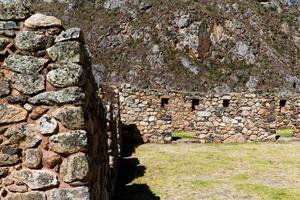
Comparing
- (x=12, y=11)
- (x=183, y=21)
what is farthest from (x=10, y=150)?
(x=183, y=21)

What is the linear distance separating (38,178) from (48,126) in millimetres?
609

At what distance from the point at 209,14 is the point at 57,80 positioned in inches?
2772

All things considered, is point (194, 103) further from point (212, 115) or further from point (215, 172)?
point (215, 172)

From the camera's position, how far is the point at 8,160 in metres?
5.21

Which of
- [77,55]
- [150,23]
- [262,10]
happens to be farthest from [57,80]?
[262,10]

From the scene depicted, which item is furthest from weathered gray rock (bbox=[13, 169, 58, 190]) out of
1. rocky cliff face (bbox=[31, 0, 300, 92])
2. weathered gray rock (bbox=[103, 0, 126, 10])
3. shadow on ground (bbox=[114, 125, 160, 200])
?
weathered gray rock (bbox=[103, 0, 126, 10])

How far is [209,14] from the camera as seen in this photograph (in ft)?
241

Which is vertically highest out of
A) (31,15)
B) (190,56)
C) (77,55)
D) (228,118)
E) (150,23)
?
(150,23)

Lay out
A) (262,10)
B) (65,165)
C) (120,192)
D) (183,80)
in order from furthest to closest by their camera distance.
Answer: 1. (262,10)
2. (183,80)
3. (120,192)
4. (65,165)

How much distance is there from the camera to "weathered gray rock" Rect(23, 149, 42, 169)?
16.9 feet

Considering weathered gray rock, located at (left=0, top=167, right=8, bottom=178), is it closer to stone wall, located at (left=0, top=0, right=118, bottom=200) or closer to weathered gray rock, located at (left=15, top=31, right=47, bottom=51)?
stone wall, located at (left=0, top=0, right=118, bottom=200)

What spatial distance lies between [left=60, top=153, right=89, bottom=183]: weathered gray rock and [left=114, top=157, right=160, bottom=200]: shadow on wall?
4.51 metres

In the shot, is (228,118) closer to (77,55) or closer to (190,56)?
(77,55)

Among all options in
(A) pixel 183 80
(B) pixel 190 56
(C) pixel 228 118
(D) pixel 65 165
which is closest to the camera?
(D) pixel 65 165
